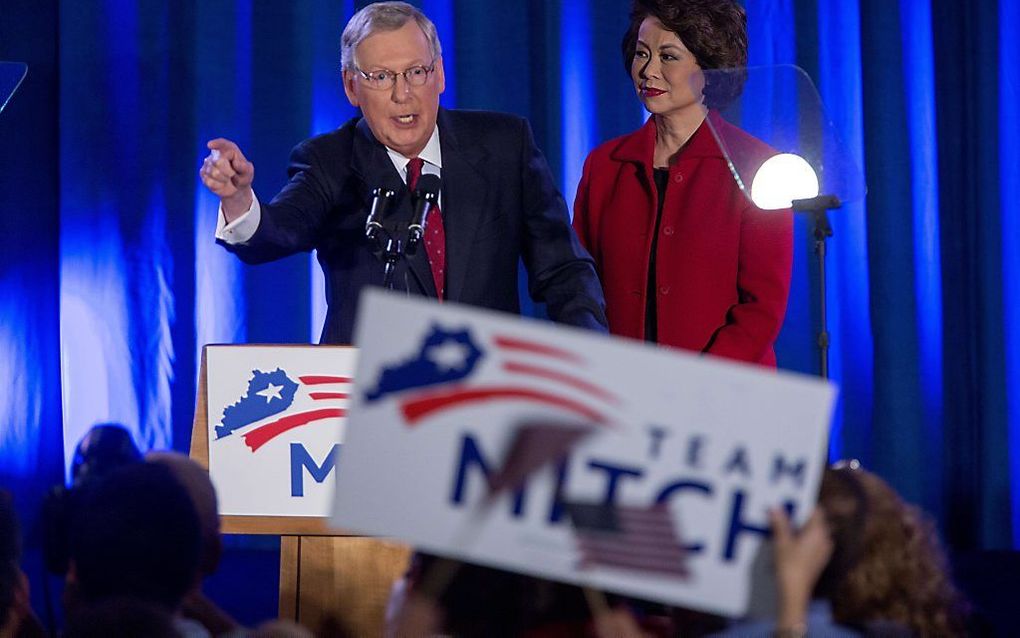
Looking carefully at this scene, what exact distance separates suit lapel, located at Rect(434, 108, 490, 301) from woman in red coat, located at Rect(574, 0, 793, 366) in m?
0.45

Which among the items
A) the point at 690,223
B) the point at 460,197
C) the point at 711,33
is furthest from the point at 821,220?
the point at 460,197

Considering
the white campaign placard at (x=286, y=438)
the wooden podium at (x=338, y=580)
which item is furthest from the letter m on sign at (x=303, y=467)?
the wooden podium at (x=338, y=580)

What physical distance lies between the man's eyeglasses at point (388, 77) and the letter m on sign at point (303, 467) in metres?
0.71

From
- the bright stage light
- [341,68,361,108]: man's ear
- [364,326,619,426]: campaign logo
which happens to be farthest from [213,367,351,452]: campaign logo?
the bright stage light

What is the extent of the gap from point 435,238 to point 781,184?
0.76 meters

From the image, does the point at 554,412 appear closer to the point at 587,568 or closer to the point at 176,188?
the point at 587,568

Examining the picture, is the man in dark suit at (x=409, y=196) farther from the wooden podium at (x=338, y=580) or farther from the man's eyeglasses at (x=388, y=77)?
the wooden podium at (x=338, y=580)

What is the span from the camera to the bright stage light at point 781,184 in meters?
2.64

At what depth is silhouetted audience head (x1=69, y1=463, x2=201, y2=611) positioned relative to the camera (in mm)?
1477

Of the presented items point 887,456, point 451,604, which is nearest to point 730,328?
point 451,604

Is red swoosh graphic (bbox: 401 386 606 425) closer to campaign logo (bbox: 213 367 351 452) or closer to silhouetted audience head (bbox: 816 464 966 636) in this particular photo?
silhouetted audience head (bbox: 816 464 966 636)

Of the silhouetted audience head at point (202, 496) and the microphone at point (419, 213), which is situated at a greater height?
the microphone at point (419, 213)

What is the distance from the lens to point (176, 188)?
4383mm

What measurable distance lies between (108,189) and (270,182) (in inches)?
21.9
